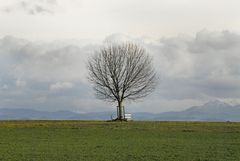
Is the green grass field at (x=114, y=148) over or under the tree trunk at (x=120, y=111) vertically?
under

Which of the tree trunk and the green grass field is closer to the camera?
the green grass field

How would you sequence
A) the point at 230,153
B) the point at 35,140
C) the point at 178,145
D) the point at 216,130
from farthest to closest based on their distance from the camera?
the point at 216,130 → the point at 35,140 → the point at 178,145 → the point at 230,153

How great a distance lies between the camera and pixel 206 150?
42.6 metres

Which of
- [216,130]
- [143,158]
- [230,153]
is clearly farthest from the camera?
[216,130]

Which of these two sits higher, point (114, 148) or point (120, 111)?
point (120, 111)

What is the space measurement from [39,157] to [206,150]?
43.1ft

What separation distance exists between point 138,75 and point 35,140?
195ft

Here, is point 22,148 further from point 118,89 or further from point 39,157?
point 118,89

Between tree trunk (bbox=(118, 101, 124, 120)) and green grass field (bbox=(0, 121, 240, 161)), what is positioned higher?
tree trunk (bbox=(118, 101, 124, 120))

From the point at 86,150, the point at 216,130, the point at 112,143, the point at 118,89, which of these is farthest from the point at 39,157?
the point at 118,89

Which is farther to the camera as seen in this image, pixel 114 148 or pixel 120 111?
pixel 120 111

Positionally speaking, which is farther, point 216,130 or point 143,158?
point 216,130

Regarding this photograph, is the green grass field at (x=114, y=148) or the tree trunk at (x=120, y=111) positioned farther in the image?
the tree trunk at (x=120, y=111)

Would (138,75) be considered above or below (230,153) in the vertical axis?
above
